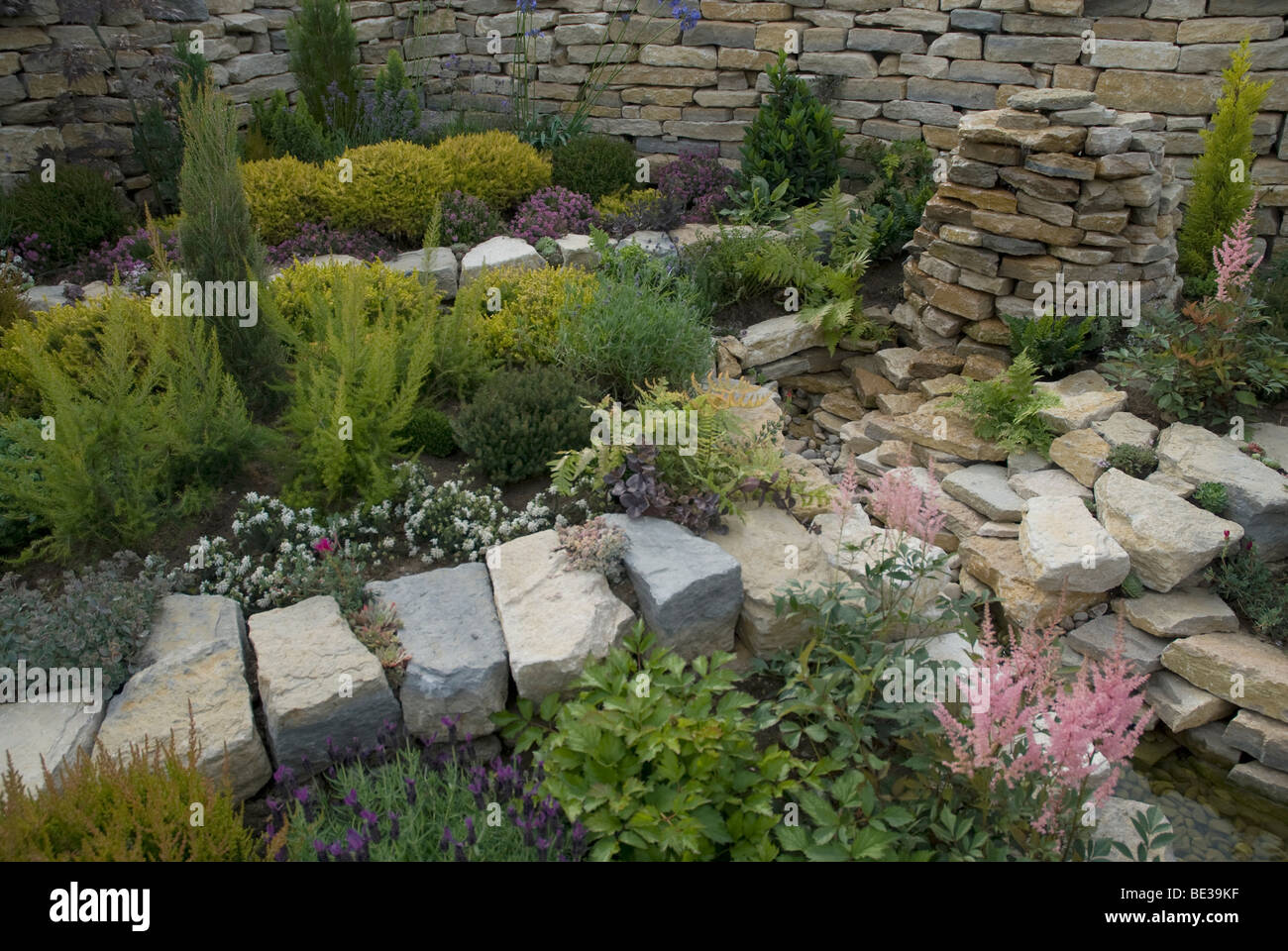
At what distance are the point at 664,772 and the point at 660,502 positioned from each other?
174 centimetres

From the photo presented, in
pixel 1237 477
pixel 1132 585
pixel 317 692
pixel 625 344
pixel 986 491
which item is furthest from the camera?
pixel 986 491

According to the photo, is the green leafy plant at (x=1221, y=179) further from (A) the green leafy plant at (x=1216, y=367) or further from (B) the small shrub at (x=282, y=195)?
(B) the small shrub at (x=282, y=195)

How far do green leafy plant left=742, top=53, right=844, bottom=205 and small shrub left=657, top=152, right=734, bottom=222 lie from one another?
1.22ft

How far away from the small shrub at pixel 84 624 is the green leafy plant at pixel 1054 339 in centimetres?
549

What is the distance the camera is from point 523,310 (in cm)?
629

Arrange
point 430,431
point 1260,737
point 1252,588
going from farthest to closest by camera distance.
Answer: point 430,431 < point 1252,588 < point 1260,737

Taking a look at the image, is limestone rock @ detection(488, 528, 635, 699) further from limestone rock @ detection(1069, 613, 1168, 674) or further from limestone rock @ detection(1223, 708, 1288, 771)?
limestone rock @ detection(1223, 708, 1288, 771)

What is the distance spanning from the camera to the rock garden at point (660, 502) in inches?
132

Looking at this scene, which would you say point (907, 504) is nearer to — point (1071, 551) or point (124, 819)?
point (1071, 551)

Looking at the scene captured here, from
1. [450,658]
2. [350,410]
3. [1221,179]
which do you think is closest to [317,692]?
[450,658]

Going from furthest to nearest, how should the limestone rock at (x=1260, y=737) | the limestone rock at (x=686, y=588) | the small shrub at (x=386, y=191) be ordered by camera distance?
the small shrub at (x=386, y=191), the limestone rock at (x=1260, y=737), the limestone rock at (x=686, y=588)

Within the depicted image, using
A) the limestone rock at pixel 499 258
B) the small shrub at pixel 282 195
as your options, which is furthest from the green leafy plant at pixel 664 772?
the small shrub at pixel 282 195

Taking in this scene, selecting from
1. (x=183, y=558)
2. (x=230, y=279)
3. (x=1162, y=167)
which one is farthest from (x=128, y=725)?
(x=1162, y=167)

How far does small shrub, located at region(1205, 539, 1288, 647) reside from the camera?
485cm
